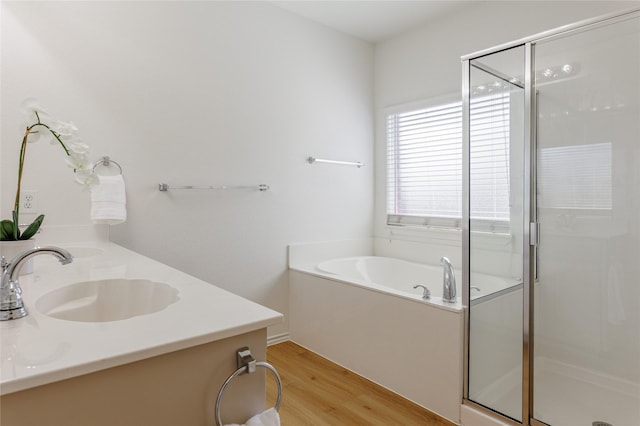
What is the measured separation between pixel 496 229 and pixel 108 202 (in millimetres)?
2036

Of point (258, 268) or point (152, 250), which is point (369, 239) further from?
point (152, 250)

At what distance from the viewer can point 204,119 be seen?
8.11ft

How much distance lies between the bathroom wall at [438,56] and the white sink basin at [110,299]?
1.63m

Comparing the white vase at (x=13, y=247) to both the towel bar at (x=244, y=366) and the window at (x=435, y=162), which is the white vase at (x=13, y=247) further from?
the window at (x=435, y=162)

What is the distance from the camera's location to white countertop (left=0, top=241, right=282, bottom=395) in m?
0.61

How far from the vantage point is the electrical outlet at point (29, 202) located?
182 centimetres

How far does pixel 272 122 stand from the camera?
282 cm

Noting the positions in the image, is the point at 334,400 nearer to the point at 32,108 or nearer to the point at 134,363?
the point at 134,363

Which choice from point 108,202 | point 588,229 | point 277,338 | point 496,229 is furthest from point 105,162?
point 588,229

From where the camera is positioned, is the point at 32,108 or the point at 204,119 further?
the point at 204,119

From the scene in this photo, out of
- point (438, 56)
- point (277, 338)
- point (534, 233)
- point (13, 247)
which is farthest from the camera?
point (438, 56)

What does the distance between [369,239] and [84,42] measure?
262cm

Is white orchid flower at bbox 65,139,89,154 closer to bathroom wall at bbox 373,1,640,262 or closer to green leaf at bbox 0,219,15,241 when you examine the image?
green leaf at bbox 0,219,15,241

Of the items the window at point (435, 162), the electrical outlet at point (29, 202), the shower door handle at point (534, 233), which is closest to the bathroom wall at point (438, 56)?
the window at point (435, 162)
